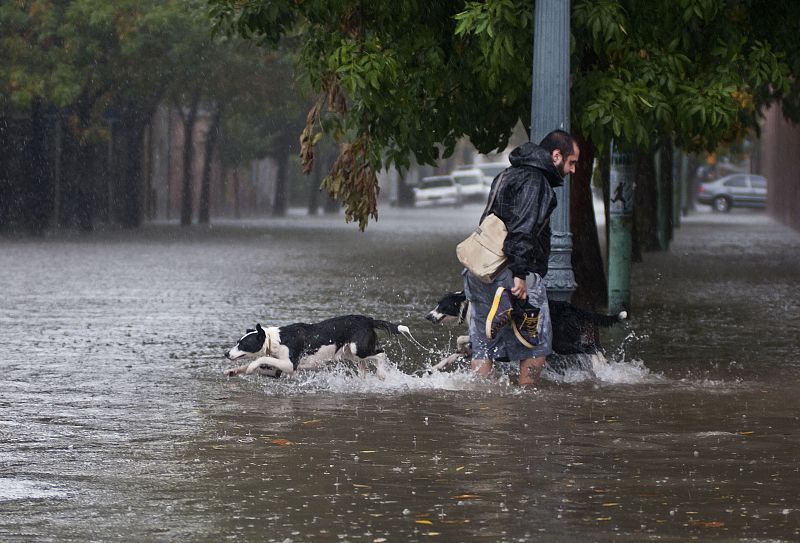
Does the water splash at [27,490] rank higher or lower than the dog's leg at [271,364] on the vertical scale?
lower

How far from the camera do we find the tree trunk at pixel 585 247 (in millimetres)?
15984

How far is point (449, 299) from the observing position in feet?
36.7

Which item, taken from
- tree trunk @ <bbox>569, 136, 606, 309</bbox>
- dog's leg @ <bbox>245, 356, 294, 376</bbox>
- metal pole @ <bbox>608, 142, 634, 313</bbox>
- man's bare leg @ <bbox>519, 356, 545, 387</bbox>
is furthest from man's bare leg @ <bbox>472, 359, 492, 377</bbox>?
tree trunk @ <bbox>569, 136, 606, 309</bbox>

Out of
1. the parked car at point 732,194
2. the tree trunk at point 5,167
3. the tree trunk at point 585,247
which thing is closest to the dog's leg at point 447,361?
the tree trunk at point 585,247

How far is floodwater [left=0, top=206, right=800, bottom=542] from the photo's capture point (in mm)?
6367

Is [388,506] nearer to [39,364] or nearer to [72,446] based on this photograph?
[72,446]

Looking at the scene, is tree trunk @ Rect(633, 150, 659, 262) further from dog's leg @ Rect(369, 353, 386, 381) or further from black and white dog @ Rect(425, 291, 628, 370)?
dog's leg @ Rect(369, 353, 386, 381)

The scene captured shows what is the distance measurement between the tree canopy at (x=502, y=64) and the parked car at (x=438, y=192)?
58716mm

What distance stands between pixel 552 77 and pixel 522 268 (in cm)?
180

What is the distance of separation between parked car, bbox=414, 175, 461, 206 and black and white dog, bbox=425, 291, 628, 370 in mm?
62278

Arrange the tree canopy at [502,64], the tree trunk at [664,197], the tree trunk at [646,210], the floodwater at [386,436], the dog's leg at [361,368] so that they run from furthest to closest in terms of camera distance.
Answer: the tree trunk at [664,197]
the tree trunk at [646,210]
the tree canopy at [502,64]
the dog's leg at [361,368]
the floodwater at [386,436]

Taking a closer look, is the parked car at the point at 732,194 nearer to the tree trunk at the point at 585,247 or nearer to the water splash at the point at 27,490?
the tree trunk at the point at 585,247

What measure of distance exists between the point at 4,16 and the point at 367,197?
2239cm

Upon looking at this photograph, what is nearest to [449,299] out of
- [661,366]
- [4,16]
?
[661,366]
